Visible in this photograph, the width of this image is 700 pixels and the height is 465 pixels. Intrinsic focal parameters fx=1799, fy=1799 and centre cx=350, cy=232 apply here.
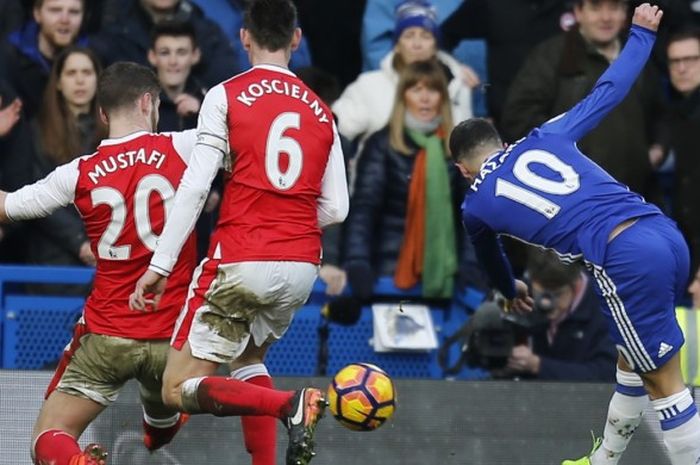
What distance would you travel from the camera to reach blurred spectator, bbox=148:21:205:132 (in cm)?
1112

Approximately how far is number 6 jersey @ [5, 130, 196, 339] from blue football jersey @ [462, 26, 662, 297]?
Answer: 139cm

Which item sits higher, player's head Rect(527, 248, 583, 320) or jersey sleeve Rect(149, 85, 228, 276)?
jersey sleeve Rect(149, 85, 228, 276)

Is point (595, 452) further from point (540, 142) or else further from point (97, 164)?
point (97, 164)

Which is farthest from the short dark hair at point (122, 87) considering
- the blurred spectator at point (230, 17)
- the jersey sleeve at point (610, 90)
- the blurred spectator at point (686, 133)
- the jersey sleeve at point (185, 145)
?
the blurred spectator at point (686, 133)

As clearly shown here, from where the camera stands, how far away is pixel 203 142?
7.91m

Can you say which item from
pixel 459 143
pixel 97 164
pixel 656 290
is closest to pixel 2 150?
pixel 97 164

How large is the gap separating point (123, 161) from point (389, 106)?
3.47 m

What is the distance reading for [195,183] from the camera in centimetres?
787

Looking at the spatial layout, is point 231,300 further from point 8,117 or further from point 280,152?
point 8,117

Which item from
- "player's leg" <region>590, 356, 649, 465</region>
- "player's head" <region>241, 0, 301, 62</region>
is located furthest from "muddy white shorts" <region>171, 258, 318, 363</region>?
"player's leg" <region>590, 356, 649, 465</region>

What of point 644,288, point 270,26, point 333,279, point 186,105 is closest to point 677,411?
point 644,288

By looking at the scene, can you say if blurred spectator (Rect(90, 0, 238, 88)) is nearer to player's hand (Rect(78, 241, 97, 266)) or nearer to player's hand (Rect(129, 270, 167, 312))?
player's hand (Rect(78, 241, 97, 266))

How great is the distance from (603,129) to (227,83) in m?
3.91

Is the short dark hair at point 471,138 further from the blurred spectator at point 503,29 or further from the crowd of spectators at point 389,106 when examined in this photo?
the blurred spectator at point 503,29
